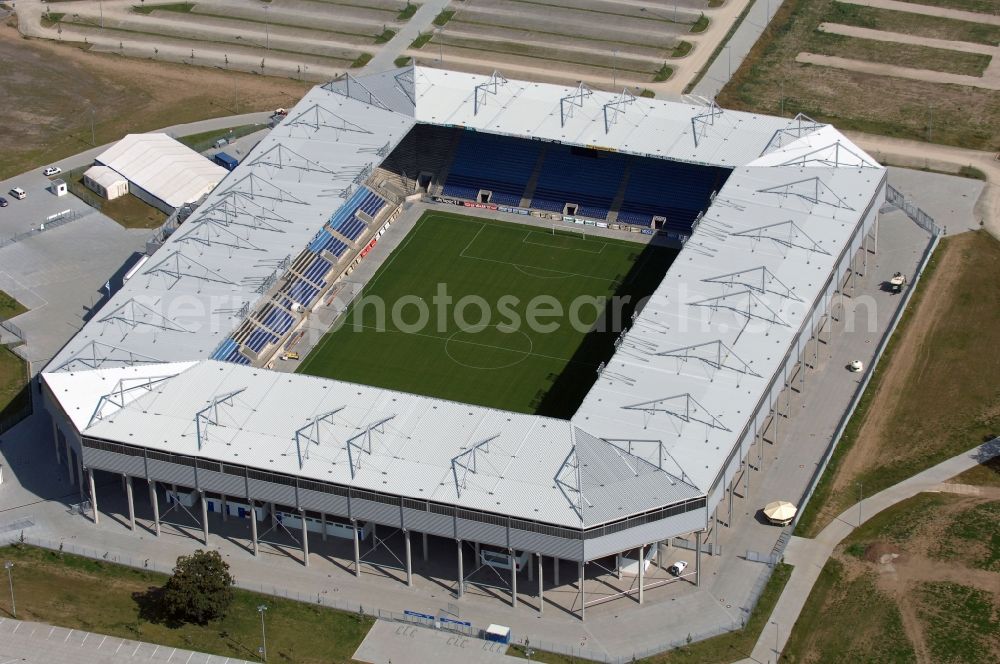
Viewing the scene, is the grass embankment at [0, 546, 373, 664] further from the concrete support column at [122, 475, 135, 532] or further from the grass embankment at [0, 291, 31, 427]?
the grass embankment at [0, 291, 31, 427]

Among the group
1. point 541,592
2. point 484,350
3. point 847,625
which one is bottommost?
point 847,625

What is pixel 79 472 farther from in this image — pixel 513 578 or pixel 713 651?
pixel 713 651

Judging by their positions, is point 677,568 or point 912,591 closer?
point 912,591

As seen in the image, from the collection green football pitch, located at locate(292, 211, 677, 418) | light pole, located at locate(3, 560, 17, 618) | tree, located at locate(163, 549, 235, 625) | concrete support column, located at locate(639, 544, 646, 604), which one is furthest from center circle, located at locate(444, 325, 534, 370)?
light pole, located at locate(3, 560, 17, 618)

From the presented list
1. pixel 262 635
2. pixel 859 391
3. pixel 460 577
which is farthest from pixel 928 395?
pixel 262 635

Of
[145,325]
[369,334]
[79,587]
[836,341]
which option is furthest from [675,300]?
[79,587]

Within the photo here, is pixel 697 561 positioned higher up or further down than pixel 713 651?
higher up

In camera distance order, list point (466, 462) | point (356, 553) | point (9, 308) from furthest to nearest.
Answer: point (9, 308) < point (356, 553) < point (466, 462)
